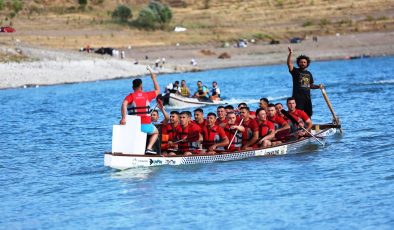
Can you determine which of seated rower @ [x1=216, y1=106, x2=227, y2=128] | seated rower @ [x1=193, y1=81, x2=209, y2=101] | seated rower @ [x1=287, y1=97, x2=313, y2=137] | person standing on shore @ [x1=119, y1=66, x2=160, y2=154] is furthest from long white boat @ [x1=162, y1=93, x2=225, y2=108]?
person standing on shore @ [x1=119, y1=66, x2=160, y2=154]

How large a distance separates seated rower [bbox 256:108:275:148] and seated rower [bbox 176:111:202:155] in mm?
1526

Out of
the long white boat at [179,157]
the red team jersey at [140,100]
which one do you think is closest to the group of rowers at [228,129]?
the long white boat at [179,157]

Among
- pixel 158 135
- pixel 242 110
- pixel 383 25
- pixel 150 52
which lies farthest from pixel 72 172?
pixel 383 25

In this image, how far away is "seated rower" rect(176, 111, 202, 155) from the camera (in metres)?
20.9

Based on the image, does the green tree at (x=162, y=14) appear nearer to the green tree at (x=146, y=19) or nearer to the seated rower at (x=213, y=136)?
the green tree at (x=146, y=19)

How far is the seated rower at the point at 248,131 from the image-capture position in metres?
21.7

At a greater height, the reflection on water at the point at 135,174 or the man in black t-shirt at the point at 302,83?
the man in black t-shirt at the point at 302,83

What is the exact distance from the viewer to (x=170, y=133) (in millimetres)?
21078

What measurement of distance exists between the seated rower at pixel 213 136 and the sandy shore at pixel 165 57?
36.8m

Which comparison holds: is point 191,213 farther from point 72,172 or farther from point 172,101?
point 172,101

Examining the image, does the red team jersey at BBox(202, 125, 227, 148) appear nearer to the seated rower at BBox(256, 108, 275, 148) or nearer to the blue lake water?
the blue lake water

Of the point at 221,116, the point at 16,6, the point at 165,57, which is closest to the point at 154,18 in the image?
the point at 16,6

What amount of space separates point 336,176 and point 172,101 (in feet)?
66.2

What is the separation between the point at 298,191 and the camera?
17.0 meters
